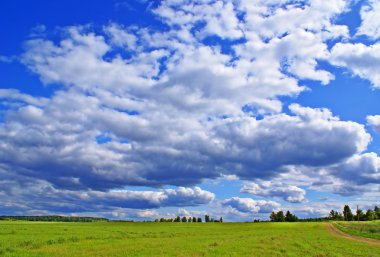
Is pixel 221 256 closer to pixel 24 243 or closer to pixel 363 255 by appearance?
pixel 363 255

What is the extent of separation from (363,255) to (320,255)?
5020 millimetres

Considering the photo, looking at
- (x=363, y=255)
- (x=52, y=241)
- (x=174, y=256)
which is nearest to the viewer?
(x=174, y=256)

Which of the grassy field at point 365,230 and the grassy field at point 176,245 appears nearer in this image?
the grassy field at point 176,245

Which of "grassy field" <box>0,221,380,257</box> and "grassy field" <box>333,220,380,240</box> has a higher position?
"grassy field" <box>333,220,380,240</box>

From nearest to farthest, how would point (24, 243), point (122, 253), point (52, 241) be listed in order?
point (122, 253), point (24, 243), point (52, 241)

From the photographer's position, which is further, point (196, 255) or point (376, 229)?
point (376, 229)

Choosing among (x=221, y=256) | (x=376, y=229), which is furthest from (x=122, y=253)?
(x=376, y=229)

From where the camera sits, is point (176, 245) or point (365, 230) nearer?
point (176, 245)

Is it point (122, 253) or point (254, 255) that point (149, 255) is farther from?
point (254, 255)

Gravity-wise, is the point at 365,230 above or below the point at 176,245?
above

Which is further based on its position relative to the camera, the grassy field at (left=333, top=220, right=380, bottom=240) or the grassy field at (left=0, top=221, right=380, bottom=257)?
the grassy field at (left=333, top=220, right=380, bottom=240)

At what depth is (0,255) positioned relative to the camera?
3322 cm

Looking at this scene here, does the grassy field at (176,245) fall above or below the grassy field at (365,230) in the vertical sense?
below

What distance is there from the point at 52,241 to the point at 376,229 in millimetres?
76040
